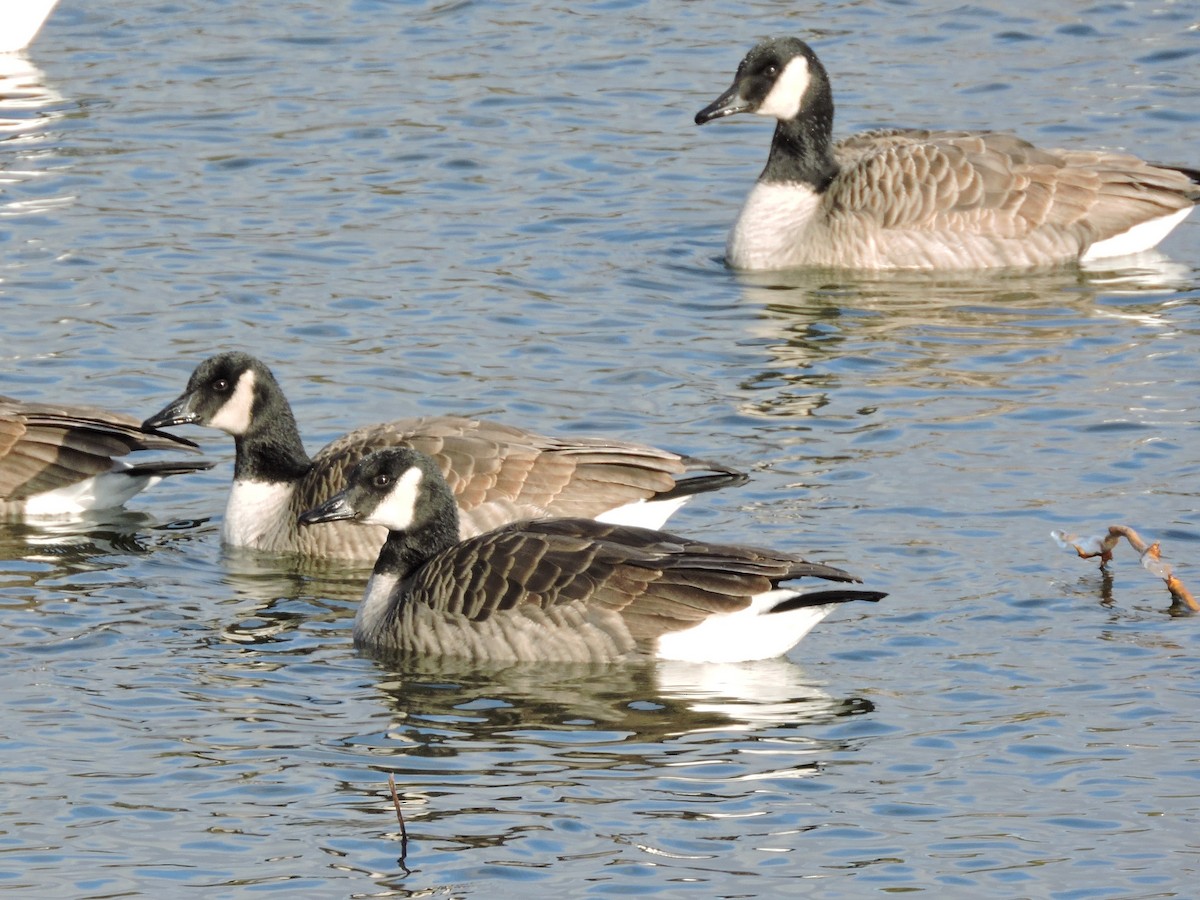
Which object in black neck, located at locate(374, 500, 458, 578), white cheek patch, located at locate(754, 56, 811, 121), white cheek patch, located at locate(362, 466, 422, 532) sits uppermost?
white cheek patch, located at locate(754, 56, 811, 121)

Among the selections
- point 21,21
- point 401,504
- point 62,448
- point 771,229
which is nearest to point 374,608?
point 401,504

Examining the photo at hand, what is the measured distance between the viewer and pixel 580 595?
A: 1103cm

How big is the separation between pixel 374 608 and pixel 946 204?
8067 millimetres

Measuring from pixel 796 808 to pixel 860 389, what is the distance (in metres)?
6.65

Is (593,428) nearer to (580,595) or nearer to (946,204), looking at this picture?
(580,595)

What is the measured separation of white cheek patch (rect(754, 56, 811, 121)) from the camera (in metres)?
18.5

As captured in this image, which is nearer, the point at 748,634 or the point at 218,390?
the point at 748,634

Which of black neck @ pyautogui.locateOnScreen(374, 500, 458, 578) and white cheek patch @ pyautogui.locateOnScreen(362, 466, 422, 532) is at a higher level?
white cheek patch @ pyautogui.locateOnScreen(362, 466, 422, 532)

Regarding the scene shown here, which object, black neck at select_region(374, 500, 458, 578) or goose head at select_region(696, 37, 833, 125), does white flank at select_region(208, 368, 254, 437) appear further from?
goose head at select_region(696, 37, 833, 125)

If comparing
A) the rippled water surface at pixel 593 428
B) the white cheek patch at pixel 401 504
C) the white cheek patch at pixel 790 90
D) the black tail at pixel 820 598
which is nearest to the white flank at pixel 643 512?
the rippled water surface at pixel 593 428

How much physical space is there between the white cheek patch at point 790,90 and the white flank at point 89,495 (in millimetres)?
6847

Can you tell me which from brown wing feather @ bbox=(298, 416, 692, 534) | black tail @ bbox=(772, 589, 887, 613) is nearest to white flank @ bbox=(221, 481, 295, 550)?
brown wing feather @ bbox=(298, 416, 692, 534)

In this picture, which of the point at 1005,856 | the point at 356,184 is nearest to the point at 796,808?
the point at 1005,856

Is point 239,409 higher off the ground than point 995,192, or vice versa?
point 995,192
